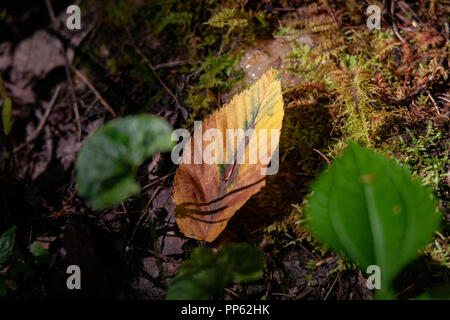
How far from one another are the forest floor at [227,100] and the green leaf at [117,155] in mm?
367

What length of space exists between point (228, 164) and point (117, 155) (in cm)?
48

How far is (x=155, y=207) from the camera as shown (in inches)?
65.3

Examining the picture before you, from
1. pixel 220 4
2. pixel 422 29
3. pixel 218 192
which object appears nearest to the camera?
pixel 218 192

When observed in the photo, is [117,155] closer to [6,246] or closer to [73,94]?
[6,246]

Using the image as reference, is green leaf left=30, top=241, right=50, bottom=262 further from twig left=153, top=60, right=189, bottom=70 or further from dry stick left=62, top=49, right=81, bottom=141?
twig left=153, top=60, right=189, bottom=70

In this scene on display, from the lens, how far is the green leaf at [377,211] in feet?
3.24

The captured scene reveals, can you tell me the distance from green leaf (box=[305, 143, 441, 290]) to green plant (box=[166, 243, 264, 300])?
278mm

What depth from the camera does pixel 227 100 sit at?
175cm

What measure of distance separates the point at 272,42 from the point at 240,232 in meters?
1.08

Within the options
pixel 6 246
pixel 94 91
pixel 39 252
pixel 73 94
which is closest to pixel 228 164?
pixel 6 246

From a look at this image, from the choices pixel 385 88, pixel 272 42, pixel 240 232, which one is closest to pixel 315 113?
pixel 385 88

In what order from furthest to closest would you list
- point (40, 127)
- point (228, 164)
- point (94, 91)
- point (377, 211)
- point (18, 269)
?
1. point (40, 127)
2. point (94, 91)
3. point (18, 269)
4. point (228, 164)
5. point (377, 211)

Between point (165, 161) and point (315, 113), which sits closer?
point (315, 113)

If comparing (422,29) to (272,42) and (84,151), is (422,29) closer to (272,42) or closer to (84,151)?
(272,42)
